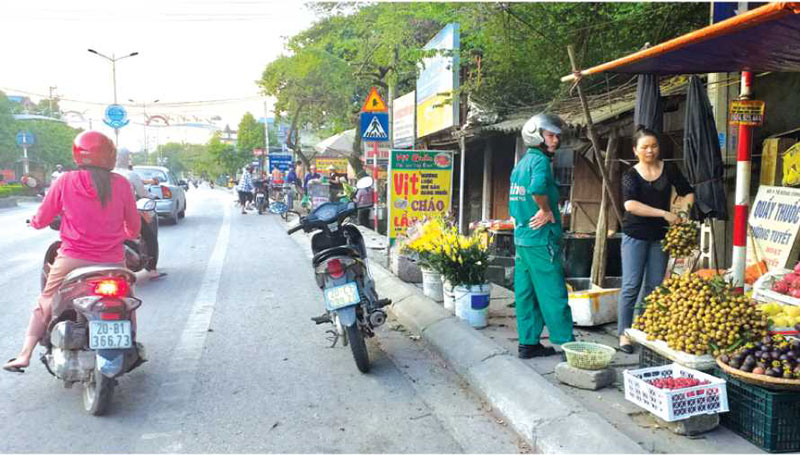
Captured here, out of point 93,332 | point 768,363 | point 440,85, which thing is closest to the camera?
point 768,363

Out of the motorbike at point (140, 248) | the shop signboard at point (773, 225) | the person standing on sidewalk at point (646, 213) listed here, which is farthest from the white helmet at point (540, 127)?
the motorbike at point (140, 248)

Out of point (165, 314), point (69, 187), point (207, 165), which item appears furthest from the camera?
point (207, 165)

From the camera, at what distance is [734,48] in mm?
3912

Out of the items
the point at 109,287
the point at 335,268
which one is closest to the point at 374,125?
the point at 335,268

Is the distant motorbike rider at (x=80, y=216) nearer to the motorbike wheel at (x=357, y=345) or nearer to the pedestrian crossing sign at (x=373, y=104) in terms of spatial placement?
the motorbike wheel at (x=357, y=345)

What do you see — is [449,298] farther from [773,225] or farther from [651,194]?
[773,225]

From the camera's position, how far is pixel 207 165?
8800 cm

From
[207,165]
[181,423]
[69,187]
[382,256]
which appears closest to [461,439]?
[181,423]

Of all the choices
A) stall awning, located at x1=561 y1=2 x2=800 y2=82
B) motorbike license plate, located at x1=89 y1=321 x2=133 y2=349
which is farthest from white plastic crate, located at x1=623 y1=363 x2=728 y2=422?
motorbike license plate, located at x1=89 y1=321 x2=133 y2=349

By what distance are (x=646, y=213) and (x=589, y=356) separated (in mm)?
1215

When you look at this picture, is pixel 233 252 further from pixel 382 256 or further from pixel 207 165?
pixel 207 165

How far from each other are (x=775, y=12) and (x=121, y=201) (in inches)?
160

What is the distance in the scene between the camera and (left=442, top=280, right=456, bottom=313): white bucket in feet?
20.3

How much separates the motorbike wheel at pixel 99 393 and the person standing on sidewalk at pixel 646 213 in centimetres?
384
